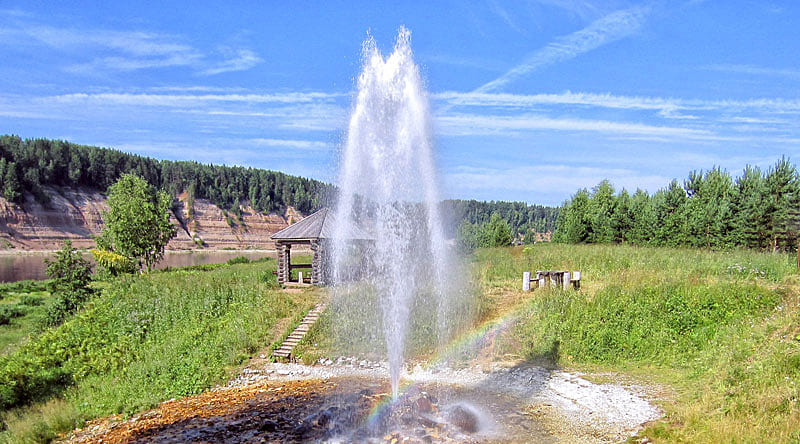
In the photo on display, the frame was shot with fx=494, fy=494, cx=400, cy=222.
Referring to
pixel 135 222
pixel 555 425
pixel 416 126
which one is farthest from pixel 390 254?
pixel 135 222

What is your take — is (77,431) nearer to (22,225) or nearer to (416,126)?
(416,126)

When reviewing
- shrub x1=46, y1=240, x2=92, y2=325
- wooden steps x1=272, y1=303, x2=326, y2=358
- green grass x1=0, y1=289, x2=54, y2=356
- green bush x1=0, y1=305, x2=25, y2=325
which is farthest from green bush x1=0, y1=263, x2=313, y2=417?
green bush x1=0, y1=305, x2=25, y2=325

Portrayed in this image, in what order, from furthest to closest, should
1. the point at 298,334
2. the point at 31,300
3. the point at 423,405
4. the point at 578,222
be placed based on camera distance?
the point at 578,222
the point at 31,300
the point at 298,334
the point at 423,405

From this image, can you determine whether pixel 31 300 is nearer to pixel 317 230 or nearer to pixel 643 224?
pixel 317 230

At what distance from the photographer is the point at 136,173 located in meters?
109

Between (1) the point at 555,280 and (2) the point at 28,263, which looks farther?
(2) the point at 28,263

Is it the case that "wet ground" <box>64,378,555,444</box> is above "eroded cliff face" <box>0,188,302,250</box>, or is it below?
below

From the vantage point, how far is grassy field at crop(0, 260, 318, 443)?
13.5 m

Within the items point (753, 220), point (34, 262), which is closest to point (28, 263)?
point (34, 262)

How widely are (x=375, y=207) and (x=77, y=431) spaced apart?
884 centimetres

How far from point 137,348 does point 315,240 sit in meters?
8.35

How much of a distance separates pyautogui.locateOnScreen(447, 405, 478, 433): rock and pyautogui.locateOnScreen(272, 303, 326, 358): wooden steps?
6955mm

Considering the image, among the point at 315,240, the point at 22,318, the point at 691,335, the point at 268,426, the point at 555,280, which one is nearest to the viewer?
the point at 268,426

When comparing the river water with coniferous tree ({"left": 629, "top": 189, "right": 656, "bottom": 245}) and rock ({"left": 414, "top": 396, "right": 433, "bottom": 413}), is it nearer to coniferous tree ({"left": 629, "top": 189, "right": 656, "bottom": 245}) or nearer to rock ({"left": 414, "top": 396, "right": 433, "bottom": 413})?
rock ({"left": 414, "top": 396, "right": 433, "bottom": 413})
